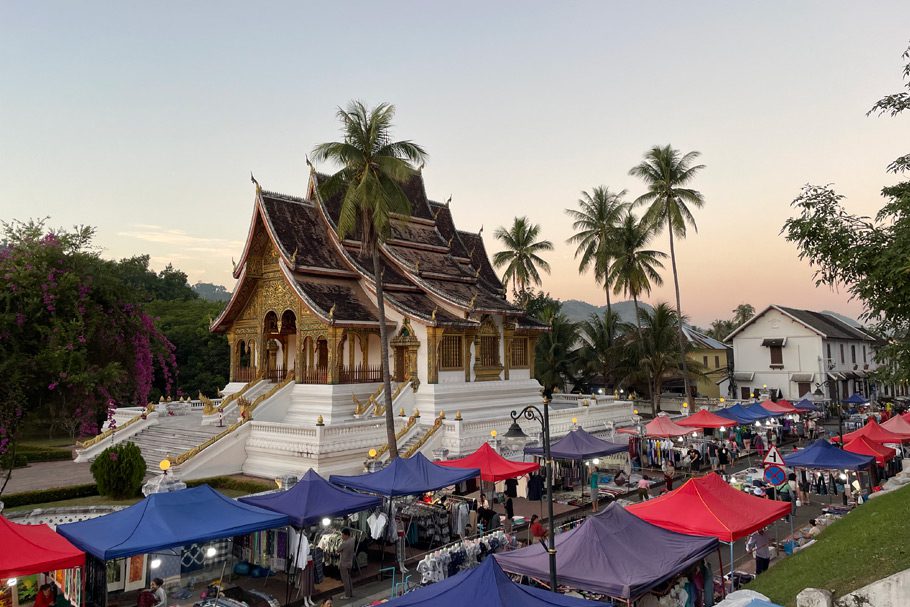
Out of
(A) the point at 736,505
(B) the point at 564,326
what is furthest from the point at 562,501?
(B) the point at 564,326

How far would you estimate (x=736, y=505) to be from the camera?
11.1 m

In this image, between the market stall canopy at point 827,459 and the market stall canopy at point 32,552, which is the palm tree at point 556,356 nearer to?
the market stall canopy at point 827,459

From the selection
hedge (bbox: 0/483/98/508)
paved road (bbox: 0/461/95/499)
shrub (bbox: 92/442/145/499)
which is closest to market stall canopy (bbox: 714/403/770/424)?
shrub (bbox: 92/442/145/499)

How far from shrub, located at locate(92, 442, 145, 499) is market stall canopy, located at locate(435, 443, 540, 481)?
9.28 metres

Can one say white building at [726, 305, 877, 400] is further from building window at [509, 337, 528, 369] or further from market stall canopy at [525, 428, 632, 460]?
market stall canopy at [525, 428, 632, 460]

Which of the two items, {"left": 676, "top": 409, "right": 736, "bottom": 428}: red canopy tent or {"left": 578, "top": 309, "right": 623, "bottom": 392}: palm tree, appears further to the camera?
{"left": 578, "top": 309, "right": 623, "bottom": 392}: palm tree

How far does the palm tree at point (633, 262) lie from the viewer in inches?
1689

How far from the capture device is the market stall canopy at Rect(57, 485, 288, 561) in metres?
9.34

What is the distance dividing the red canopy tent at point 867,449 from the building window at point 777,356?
31830mm

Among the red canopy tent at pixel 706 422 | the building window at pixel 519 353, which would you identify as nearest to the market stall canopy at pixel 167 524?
the red canopy tent at pixel 706 422

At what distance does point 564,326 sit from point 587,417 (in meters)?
17.9

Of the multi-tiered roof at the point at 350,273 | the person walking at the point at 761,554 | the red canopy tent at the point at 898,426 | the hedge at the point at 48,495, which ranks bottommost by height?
the hedge at the point at 48,495

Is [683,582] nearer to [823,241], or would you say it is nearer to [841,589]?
[841,589]

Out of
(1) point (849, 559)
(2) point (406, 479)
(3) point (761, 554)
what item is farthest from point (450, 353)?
(1) point (849, 559)
